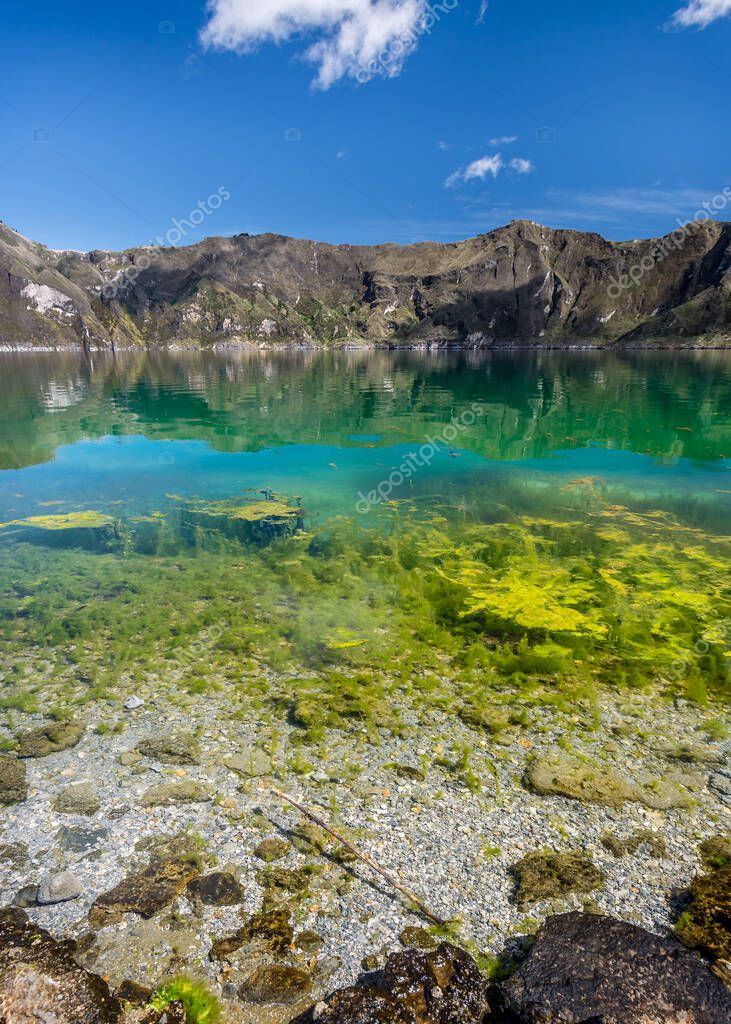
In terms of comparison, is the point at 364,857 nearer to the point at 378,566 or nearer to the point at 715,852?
the point at 715,852

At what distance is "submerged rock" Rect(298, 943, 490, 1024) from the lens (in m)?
4.93

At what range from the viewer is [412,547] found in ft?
61.5

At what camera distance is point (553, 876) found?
22.3 ft

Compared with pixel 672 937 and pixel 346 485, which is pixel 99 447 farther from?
pixel 672 937

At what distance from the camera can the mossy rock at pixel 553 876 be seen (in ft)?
21.7

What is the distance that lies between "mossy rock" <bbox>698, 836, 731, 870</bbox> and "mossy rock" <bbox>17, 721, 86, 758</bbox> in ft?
34.1

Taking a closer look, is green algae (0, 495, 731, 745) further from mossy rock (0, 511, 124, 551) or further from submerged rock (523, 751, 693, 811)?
submerged rock (523, 751, 693, 811)

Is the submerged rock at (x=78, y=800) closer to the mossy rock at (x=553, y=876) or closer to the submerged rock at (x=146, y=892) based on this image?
the submerged rock at (x=146, y=892)

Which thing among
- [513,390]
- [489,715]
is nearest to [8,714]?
[489,715]

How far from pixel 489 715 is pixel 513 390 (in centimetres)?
7650

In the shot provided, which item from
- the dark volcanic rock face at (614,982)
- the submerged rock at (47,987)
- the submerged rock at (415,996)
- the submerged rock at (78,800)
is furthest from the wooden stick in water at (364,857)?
the submerged rock at (47,987)

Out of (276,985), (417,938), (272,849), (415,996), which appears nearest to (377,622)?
(272,849)

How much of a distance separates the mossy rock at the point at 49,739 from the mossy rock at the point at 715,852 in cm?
1038

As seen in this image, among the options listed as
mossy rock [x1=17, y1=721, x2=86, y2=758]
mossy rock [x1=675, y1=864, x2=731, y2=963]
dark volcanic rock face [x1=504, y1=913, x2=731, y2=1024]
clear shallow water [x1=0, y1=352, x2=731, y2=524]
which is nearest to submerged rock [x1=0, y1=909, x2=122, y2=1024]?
mossy rock [x1=17, y1=721, x2=86, y2=758]
